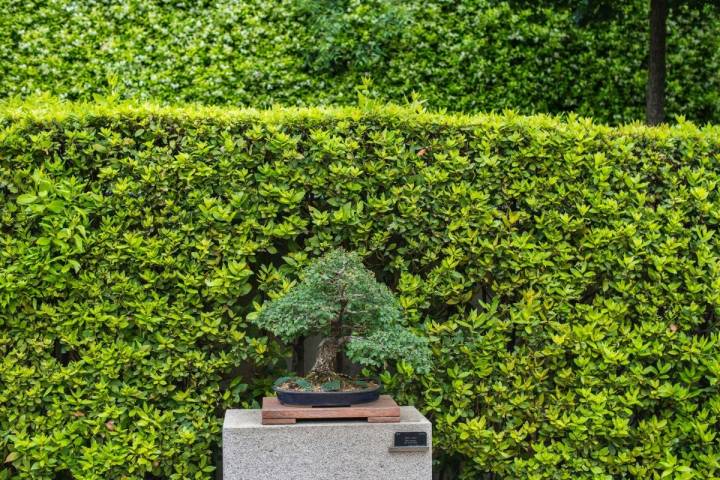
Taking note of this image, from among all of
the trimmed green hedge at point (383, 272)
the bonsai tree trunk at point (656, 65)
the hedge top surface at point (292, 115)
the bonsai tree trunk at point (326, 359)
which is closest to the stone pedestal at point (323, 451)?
the bonsai tree trunk at point (326, 359)

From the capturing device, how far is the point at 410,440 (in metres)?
3.82

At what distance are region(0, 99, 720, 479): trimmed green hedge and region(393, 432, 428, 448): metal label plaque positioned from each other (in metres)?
0.76

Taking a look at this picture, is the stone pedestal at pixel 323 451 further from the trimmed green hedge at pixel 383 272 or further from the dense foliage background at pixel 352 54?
the dense foliage background at pixel 352 54

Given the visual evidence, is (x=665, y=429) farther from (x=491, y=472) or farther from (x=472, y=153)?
(x=472, y=153)

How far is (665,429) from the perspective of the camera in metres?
4.68

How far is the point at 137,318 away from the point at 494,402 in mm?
2112

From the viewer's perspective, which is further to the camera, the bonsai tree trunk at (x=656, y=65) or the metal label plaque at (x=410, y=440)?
the bonsai tree trunk at (x=656, y=65)

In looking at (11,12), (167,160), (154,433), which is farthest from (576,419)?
(11,12)

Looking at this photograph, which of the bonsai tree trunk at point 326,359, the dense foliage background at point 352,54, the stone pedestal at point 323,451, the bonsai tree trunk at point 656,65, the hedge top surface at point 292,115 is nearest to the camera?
the stone pedestal at point 323,451

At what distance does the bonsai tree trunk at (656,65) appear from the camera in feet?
24.5

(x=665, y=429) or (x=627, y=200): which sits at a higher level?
(x=627, y=200)

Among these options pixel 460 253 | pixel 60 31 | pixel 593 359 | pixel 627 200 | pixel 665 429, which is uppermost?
pixel 60 31

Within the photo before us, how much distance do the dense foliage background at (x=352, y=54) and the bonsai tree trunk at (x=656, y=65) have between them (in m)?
0.98

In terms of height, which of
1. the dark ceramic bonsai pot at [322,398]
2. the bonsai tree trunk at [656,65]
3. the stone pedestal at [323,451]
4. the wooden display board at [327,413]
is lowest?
the stone pedestal at [323,451]
